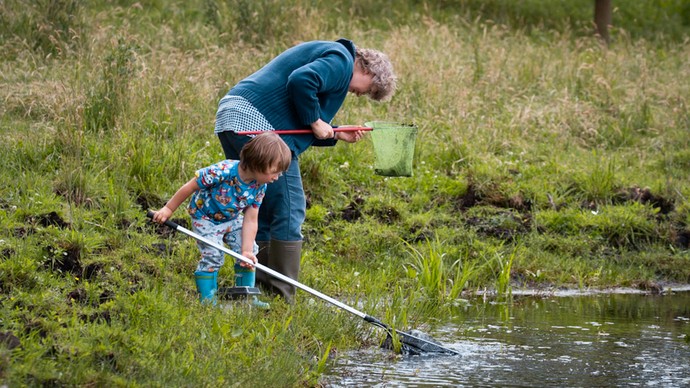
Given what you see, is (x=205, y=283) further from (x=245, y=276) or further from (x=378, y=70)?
(x=378, y=70)

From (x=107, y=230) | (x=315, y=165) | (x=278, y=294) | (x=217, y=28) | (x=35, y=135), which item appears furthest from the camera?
(x=217, y=28)

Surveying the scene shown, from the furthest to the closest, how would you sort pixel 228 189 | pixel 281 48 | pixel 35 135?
pixel 281 48 → pixel 35 135 → pixel 228 189

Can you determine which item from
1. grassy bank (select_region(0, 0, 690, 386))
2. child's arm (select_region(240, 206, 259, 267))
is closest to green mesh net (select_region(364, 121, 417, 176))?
grassy bank (select_region(0, 0, 690, 386))

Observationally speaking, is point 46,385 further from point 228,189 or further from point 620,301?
point 620,301

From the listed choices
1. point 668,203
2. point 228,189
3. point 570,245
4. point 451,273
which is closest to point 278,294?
point 228,189

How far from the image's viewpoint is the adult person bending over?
5.82m

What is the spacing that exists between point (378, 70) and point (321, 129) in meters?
0.51

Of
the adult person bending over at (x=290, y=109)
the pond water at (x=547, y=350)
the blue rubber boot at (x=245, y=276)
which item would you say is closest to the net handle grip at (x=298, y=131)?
the adult person bending over at (x=290, y=109)

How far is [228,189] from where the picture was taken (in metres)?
5.64

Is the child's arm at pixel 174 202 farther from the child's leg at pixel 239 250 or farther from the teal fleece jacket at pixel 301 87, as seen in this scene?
the teal fleece jacket at pixel 301 87

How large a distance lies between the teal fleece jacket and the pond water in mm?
1446

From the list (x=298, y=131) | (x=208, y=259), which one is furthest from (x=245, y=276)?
(x=298, y=131)

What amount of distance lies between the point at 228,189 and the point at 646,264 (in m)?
4.43

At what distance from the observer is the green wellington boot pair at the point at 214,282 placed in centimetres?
566
